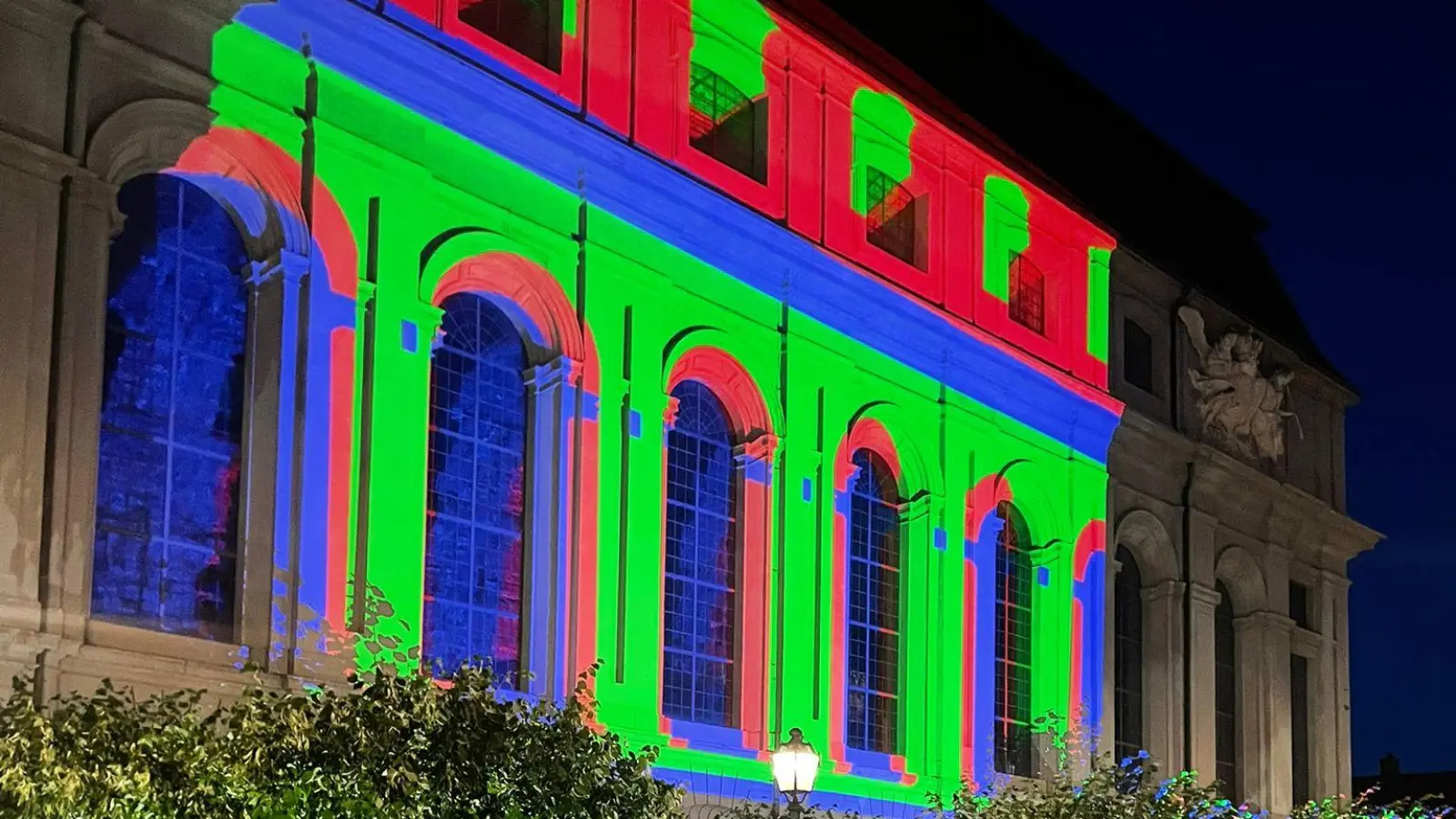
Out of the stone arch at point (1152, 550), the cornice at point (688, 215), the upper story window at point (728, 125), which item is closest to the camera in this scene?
the cornice at point (688, 215)

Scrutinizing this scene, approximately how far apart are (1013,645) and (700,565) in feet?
26.7

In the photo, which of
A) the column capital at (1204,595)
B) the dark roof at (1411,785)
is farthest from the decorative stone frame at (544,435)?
the dark roof at (1411,785)

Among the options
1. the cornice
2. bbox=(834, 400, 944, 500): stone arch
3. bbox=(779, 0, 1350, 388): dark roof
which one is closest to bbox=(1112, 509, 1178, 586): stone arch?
the cornice

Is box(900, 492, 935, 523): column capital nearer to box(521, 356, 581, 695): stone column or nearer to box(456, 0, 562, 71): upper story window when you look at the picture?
box(521, 356, 581, 695): stone column

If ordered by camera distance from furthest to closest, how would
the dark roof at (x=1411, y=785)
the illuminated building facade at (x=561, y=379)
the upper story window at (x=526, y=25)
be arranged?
1. the dark roof at (x=1411, y=785)
2. the upper story window at (x=526, y=25)
3. the illuminated building facade at (x=561, y=379)

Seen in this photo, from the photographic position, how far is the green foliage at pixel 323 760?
15.3m

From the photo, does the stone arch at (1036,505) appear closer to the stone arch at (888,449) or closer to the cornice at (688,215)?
the cornice at (688,215)

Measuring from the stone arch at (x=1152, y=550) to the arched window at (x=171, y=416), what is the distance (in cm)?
1994

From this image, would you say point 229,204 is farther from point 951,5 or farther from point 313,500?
point 951,5

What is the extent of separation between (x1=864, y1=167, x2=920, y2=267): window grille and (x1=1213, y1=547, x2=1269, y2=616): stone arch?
1118cm

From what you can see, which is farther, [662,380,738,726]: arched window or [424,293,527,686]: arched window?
[662,380,738,726]: arched window

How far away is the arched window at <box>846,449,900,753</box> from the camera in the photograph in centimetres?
3066

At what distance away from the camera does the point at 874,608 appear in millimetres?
31156

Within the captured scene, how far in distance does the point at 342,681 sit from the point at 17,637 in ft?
12.9
